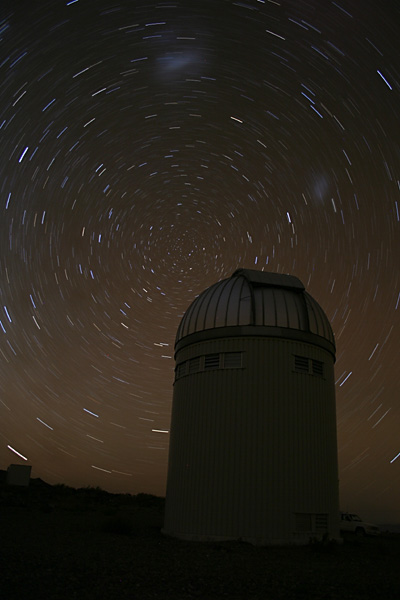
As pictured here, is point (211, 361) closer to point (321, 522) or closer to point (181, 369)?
point (181, 369)

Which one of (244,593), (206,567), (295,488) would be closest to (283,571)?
(206,567)

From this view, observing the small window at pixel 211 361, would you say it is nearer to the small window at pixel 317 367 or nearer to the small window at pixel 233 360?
the small window at pixel 233 360

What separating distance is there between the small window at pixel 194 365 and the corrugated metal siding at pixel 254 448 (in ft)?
0.49

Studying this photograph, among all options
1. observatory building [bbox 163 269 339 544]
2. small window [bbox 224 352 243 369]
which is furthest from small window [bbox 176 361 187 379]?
small window [bbox 224 352 243 369]

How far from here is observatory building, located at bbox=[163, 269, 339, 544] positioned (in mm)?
11453

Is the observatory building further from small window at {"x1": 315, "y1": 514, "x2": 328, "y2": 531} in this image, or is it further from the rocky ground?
the rocky ground

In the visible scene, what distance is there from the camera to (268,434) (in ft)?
39.1

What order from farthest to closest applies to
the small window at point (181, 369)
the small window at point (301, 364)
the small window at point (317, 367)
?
the small window at point (181, 369) → the small window at point (317, 367) → the small window at point (301, 364)

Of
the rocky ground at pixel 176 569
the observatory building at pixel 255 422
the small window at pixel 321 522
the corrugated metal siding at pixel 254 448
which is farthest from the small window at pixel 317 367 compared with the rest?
the rocky ground at pixel 176 569

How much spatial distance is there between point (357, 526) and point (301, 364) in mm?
10867

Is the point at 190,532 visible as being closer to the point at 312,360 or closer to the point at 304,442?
the point at 304,442

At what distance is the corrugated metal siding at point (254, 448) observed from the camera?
11391mm

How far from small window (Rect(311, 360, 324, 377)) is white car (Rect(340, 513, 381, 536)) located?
997 cm

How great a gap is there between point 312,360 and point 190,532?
563 centimetres
